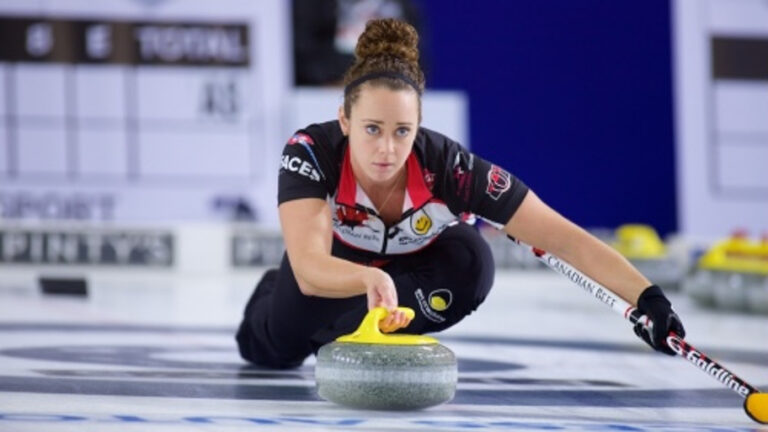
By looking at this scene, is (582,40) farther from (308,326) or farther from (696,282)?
(308,326)

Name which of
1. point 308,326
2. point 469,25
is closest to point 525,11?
point 469,25

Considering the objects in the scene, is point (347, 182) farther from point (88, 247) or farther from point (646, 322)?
point (88, 247)

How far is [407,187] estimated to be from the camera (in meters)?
2.83

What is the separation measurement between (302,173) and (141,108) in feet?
20.7

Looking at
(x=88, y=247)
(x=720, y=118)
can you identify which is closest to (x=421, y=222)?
(x=88, y=247)

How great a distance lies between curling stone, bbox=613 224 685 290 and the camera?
7.97 metres

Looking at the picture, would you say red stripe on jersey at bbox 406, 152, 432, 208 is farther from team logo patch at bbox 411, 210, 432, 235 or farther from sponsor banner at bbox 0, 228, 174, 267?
sponsor banner at bbox 0, 228, 174, 267

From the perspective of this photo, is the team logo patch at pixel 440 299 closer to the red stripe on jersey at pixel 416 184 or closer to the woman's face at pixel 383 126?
the red stripe on jersey at pixel 416 184

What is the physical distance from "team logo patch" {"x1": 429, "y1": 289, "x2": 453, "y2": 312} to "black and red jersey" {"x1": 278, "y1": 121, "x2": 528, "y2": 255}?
246 millimetres

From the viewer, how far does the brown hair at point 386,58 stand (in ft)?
8.58

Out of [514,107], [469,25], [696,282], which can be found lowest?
[696,282]

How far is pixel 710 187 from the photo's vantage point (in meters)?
9.78

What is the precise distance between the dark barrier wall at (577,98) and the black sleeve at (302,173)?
679cm

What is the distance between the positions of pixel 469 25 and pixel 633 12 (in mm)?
1252
